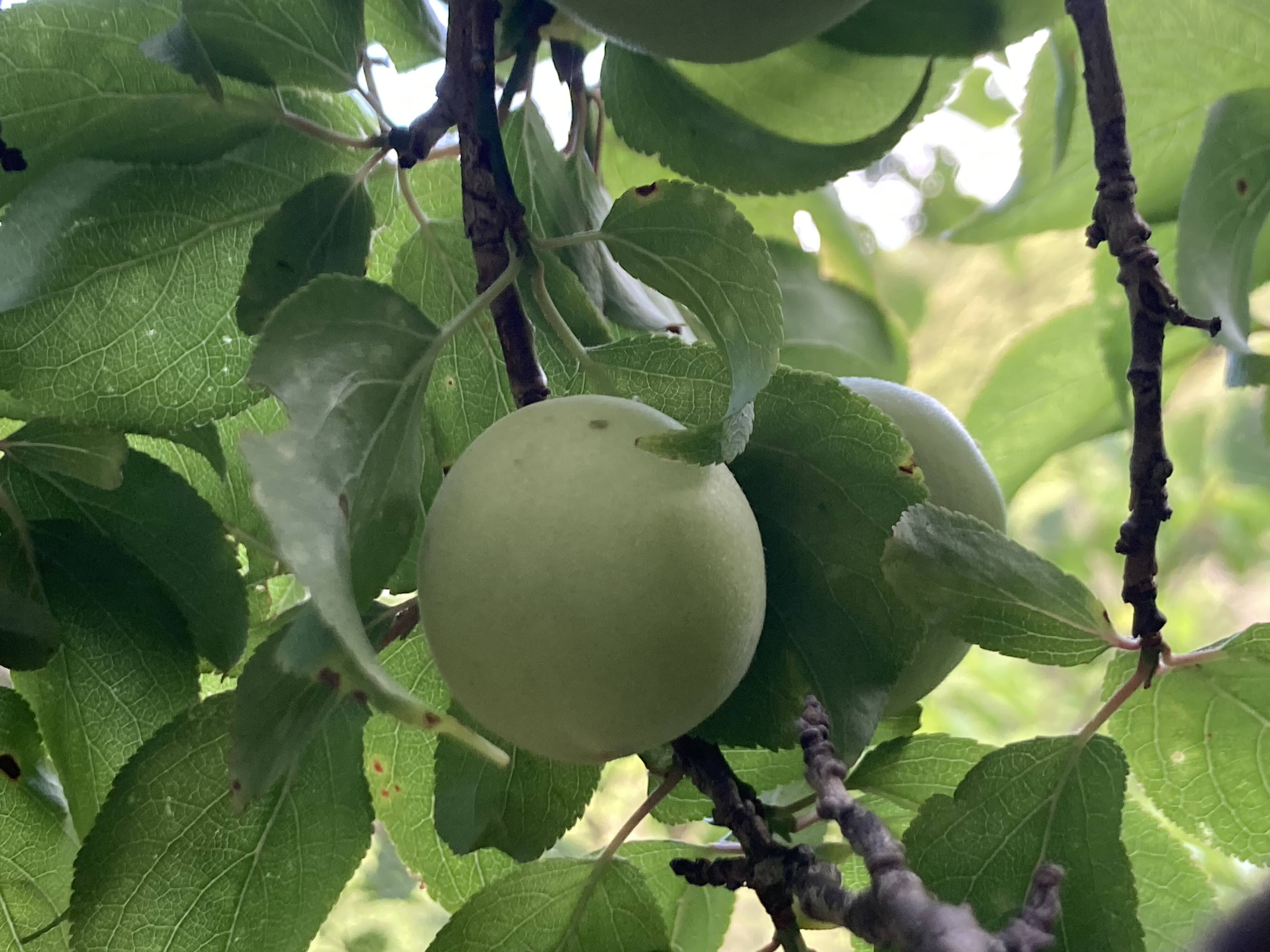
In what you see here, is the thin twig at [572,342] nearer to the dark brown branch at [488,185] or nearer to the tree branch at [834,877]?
the dark brown branch at [488,185]

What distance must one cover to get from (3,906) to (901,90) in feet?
1.81

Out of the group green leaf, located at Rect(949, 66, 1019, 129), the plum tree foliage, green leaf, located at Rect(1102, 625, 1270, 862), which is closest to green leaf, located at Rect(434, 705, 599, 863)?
the plum tree foliage

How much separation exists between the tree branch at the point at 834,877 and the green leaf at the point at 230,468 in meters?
0.25

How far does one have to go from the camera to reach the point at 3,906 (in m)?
0.46

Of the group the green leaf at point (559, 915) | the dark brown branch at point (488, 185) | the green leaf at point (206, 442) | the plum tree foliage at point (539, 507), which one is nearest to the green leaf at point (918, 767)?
the plum tree foliage at point (539, 507)

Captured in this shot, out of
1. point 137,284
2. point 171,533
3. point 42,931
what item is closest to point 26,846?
point 42,931

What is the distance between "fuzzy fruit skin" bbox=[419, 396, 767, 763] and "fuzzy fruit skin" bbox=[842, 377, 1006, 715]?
0.13 metres

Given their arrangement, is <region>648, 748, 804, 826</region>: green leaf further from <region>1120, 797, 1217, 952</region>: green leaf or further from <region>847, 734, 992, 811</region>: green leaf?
<region>1120, 797, 1217, 952</region>: green leaf

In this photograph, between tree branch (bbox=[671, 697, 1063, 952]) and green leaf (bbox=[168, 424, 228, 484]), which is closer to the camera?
tree branch (bbox=[671, 697, 1063, 952])

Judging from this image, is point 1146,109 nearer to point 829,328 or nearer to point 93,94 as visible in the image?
point 829,328

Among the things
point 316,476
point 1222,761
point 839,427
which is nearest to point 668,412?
point 839,427

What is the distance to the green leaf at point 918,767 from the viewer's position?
1.59 feet

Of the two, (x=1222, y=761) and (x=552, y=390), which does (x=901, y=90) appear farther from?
(x=1222, y=761)

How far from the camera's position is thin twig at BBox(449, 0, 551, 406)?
0.42m
